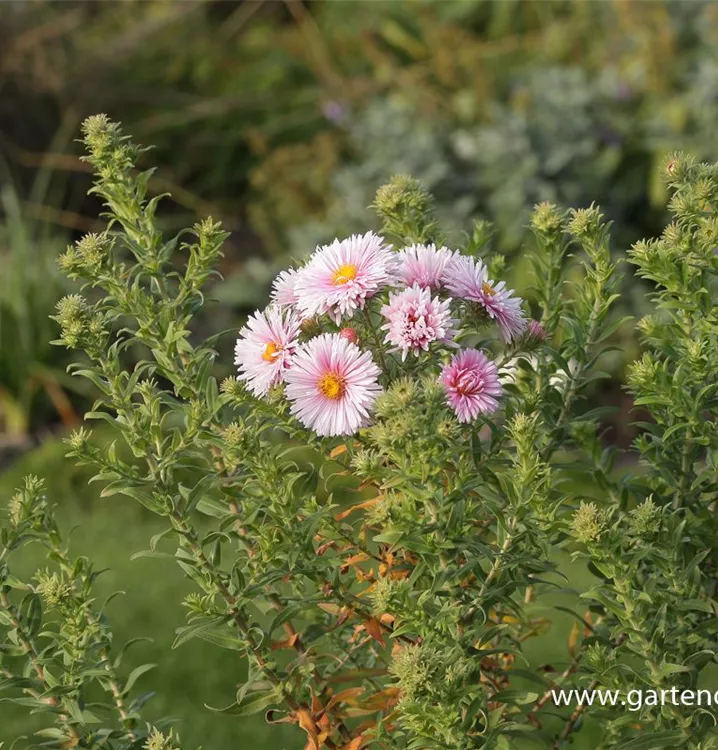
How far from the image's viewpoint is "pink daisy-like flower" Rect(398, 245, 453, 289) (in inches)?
62.5

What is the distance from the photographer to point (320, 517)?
1.67m

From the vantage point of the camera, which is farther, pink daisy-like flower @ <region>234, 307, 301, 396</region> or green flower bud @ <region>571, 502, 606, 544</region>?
pink daisy-like flower @ <region>234, 307, 301, 396</region>

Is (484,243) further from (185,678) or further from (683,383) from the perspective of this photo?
(185,678)

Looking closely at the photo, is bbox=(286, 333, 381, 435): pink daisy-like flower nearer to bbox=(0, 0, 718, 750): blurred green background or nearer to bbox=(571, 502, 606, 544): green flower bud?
bbox=(571, 502, 606, 544): green flower bud

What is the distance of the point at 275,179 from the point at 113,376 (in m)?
5.24

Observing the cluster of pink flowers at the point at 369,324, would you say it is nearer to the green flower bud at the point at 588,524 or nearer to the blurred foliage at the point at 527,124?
the green flower bud at the point at 588,524

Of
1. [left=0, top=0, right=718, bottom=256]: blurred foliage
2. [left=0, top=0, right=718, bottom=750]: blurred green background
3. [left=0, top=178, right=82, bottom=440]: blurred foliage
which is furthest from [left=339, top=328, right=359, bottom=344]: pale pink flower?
[left=0, top=0, right=718, bottom=256]: blurred foliage

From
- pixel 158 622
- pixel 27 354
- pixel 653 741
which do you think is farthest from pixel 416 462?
pixel 27 354

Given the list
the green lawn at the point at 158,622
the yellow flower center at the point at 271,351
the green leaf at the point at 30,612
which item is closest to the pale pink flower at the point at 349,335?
the yellow flower center at the point at 271,351

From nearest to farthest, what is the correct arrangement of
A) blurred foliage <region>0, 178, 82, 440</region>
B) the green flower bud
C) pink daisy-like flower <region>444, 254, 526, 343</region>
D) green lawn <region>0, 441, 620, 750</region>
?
1. the green flower bud
2. pink daisy-like flower <region>444, 254, 526, 343</region>
3. green lawn <region>0, 441, 620, 750</region>
4. blurred foliage <region>0, 178, 82, 440</region>

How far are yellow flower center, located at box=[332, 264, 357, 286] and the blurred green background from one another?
2.48 meters

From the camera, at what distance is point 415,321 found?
1.50 meters

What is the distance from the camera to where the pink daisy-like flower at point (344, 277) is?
5.00 feet

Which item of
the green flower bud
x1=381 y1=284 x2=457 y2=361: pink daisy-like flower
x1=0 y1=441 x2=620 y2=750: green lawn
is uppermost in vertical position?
x1=0 y1=441 x2=620 y2=750: green lawn
